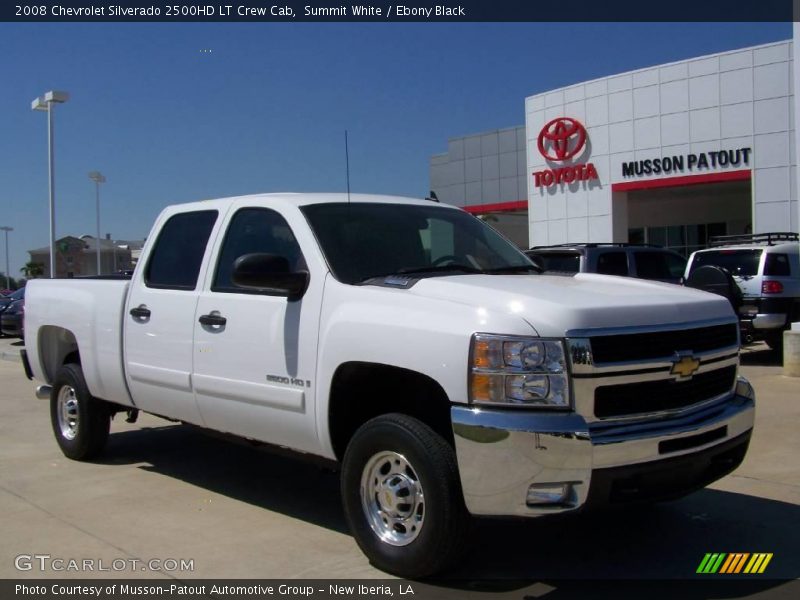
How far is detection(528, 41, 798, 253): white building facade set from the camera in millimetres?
23172

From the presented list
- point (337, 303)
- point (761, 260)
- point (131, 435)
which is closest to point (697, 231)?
point (761, 260)

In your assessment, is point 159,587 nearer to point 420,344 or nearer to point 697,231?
point 420,344

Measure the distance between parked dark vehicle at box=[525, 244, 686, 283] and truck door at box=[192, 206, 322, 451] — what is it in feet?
21.0

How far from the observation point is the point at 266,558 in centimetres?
464

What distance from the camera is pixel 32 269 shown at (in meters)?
78.5

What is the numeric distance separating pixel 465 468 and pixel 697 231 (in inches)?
1252

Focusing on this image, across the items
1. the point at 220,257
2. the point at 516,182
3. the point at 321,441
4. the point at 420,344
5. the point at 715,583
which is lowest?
the point at 715,583

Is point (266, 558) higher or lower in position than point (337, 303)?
lower

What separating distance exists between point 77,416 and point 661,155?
2228 cm

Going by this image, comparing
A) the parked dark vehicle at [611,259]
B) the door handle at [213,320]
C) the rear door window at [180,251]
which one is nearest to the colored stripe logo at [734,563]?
the door handle at [213,320]

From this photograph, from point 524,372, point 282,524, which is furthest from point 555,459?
point 282,524

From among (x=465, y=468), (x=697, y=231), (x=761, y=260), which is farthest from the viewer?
(x=697, y=231)

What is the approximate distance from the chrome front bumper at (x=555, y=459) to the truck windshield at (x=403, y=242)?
4.24 ft

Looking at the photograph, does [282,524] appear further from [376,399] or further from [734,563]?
[734,563]
